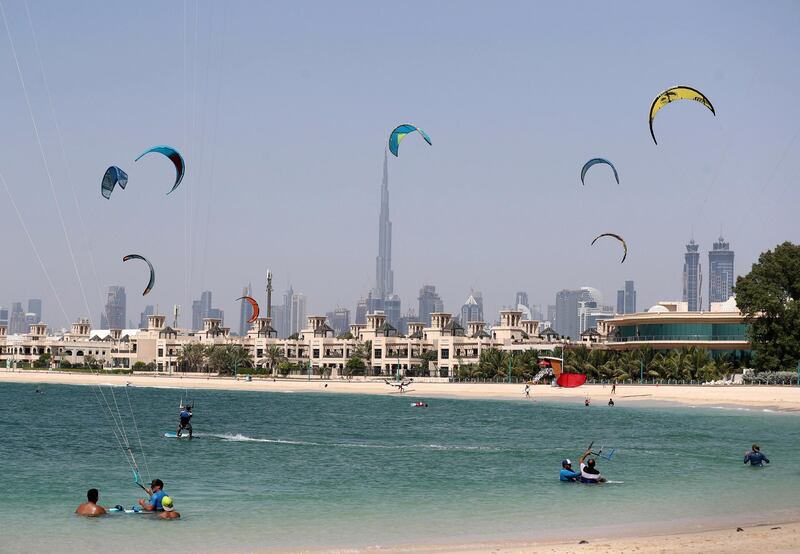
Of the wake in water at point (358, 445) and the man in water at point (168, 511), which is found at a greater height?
the man in water at point (168, 511)

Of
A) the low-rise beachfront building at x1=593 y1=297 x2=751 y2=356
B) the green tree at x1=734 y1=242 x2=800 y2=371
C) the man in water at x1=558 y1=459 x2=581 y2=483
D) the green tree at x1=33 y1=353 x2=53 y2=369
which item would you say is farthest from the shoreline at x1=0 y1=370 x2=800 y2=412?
the man in water at x1=558 y1=459 x2=581 y2=483

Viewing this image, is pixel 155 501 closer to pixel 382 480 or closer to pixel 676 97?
pixel 382 480

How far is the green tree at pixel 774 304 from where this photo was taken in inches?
3312

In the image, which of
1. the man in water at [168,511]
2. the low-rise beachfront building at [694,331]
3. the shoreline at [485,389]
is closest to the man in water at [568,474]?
the man in water at [168,511]

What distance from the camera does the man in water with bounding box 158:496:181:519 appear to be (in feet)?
79.9

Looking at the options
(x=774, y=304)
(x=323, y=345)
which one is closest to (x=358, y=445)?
(x=774, y=304)

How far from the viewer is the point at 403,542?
851 inches

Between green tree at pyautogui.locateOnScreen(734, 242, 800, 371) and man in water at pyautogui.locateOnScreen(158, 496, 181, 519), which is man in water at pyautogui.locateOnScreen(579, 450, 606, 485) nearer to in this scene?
man in water at pyautogui.locateOnScreen(158, 496, 181, 519)

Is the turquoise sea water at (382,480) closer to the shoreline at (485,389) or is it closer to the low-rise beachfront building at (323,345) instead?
the shoreline at (485,389)

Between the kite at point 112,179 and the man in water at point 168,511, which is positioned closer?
the man in water at point 168,511

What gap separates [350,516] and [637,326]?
282 feet

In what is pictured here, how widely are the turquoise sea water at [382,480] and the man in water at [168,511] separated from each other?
33cm

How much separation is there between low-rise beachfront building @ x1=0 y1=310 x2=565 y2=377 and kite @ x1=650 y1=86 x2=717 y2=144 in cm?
8257

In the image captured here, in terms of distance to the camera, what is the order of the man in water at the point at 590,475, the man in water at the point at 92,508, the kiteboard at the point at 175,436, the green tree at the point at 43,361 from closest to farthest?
the man in water at the point at 92,508
the man in water at the point at 590,475
the kiteboard at the point at 175,436
the green tree at the point at 43,361
